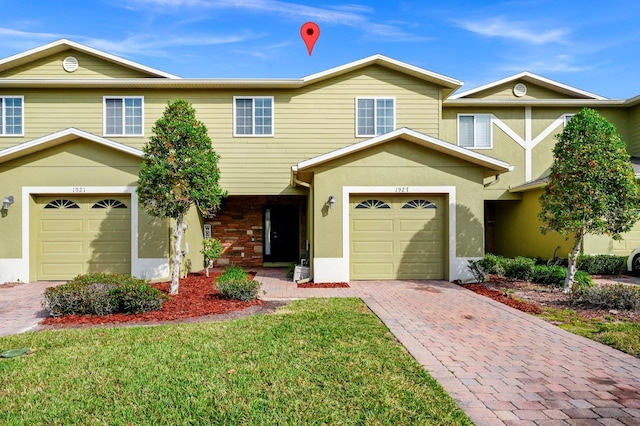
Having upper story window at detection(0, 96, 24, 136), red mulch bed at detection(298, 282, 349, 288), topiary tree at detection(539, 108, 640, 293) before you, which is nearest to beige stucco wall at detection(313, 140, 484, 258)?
red mulch bed at detection(298, 282, 349, 288)

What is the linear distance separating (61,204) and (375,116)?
1041 centimetres

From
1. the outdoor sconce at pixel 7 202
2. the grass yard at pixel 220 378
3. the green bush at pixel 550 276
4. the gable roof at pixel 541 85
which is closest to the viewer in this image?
the grass yard at pixel 220 378

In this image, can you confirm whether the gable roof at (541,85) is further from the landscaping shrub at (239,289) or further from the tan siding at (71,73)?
the tan siding at (71,73)

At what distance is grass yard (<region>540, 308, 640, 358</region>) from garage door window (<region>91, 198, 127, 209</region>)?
1102 cm

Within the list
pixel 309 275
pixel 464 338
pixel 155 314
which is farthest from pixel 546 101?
pixel 155 314

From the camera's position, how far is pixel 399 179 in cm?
1073

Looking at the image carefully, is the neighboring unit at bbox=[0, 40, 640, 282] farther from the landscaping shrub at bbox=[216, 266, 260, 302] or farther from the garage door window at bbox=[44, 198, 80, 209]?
the landscaping shrub at bbox=[216, 266, 260, 302]

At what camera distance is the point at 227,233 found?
1495 centimetres

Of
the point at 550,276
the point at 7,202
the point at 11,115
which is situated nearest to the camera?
the point at 550,276

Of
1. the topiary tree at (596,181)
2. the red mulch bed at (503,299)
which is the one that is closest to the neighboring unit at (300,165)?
the red mulch bed at (503,299)

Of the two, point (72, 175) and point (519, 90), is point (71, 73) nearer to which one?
point (72, 175)

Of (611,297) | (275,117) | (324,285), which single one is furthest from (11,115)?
(611,297)

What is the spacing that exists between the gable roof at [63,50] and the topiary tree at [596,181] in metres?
12.1

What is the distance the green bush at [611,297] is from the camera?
286 inches
